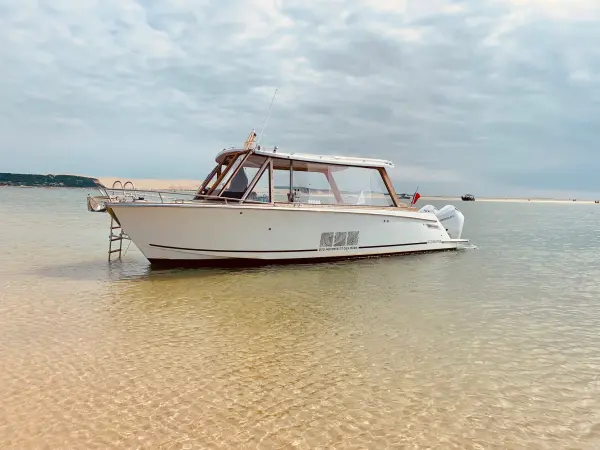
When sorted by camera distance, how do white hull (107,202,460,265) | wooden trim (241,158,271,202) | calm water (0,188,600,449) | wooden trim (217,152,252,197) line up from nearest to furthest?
calm water (0,188,600,449), white hull (107,202,460,265), wooden trim (241,158,271,202), wooden trim (217,152,252,197)

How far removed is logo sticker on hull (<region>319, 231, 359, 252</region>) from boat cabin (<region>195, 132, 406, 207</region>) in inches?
33.9

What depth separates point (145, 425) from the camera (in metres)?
3.91

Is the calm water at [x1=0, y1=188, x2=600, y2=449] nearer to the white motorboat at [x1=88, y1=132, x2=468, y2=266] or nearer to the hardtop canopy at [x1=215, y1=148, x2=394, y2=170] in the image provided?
the white motorboat at [x1=88, y1=132, x2=468, y2=266]

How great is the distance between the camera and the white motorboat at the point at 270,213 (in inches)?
415

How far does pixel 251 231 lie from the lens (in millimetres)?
11234

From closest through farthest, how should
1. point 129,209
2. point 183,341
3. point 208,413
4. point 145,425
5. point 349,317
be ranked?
point 145,425 → point 208,413 → point 183,341 → point 349,317 → point 129,209

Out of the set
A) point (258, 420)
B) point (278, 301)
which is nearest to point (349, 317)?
point (278, 301)

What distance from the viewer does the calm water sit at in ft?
13.0

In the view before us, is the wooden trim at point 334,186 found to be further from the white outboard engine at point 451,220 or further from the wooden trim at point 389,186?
the white outboard engine at point 451,220

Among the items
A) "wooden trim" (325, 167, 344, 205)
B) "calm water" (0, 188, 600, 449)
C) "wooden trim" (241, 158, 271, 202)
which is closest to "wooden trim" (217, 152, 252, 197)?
"wooden trim" (241, 158, 271, 202)

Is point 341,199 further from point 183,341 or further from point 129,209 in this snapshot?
point 183,341

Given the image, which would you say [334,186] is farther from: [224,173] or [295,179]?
[224,173]

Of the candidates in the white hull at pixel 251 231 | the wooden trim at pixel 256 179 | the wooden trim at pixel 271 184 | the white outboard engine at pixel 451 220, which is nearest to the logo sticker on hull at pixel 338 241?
the white hull at pixel 251 231

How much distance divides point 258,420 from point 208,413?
48 cm
